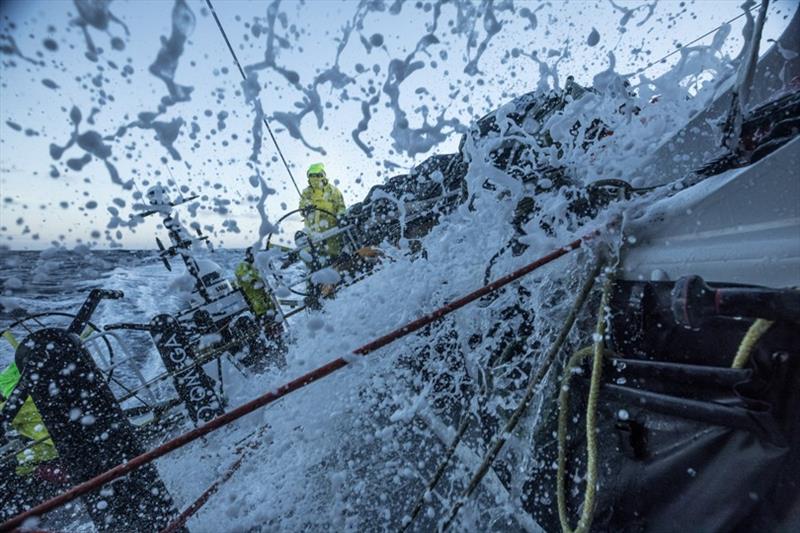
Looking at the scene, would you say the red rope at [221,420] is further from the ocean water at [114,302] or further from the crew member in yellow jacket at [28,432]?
the crew member in yellow jacket at [28,432]

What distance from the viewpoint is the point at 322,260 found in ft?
21.7

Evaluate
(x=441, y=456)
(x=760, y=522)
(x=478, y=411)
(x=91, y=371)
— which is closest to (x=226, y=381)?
(x=91, y=371)

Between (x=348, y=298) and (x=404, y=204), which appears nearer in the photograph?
(x=348, y=298)

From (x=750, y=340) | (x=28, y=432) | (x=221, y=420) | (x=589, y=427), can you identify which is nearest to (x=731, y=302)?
(x=750, y=340)

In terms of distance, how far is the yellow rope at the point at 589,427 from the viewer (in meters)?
1.56

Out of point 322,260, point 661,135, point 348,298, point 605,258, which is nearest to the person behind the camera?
point 605,258

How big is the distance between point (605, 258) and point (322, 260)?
5114 millimetres

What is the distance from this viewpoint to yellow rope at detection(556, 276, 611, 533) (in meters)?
1.56

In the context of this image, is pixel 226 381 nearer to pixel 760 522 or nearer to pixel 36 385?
pixel 36 385

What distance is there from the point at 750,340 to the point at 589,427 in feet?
2.22

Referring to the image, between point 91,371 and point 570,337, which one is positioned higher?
point 91,371

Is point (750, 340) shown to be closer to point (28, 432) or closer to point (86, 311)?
point (86, 311)

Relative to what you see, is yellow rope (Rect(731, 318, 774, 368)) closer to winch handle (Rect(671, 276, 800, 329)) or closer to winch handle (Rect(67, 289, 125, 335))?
winch handle (Rect(671, 276, 800, 329))

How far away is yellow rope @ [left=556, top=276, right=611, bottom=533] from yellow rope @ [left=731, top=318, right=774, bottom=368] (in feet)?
1.69
